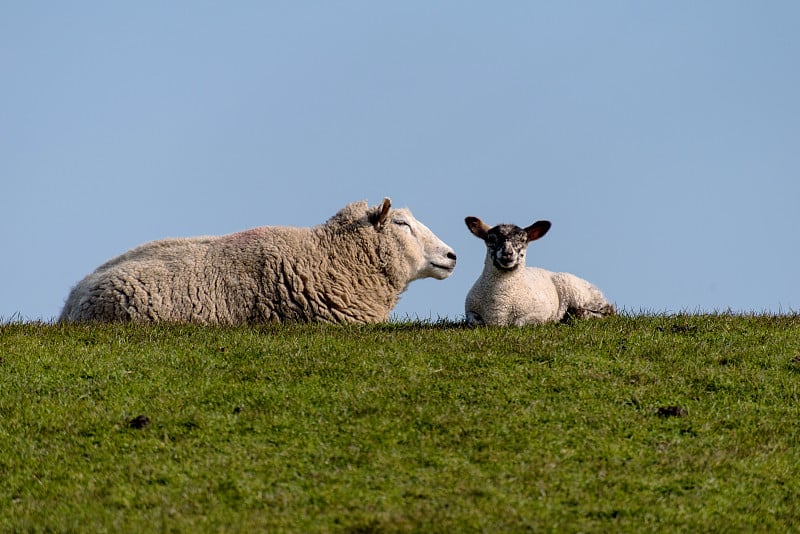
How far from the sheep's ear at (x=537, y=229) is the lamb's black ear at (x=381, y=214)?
2.55 metres

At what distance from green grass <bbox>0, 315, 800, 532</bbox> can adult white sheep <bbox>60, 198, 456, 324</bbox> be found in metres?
1.86

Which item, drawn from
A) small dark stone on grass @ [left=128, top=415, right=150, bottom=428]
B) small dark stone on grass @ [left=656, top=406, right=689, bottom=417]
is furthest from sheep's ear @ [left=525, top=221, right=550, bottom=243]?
small dark stone on grass @ [left=128, top=415, right=150, bottom=428]

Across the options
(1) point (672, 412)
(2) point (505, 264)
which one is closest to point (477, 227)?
(2) point (505, 264)

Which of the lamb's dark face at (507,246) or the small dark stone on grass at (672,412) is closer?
the small dark stone on grass at (672,412)

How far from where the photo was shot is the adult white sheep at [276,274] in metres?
15.7

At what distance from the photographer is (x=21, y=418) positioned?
10.7m

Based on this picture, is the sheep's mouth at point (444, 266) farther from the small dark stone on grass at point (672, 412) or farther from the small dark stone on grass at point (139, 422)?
the small dark stone on grass at point (139, 422)

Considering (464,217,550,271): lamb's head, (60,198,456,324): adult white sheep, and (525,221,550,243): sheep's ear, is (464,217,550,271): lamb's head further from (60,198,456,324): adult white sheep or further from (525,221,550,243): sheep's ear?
(60,198,456,324): adult white sheep

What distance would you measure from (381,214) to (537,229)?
2.75m

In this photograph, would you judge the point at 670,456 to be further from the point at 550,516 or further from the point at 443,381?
the point at 443,381

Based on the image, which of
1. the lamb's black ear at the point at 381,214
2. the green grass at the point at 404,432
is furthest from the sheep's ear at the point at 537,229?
the lamb's black ear at the point at 381,214

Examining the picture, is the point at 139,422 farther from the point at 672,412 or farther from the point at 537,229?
the point at 537,229

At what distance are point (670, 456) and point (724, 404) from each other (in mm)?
1699

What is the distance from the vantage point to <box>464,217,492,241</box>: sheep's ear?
48.1 ft
